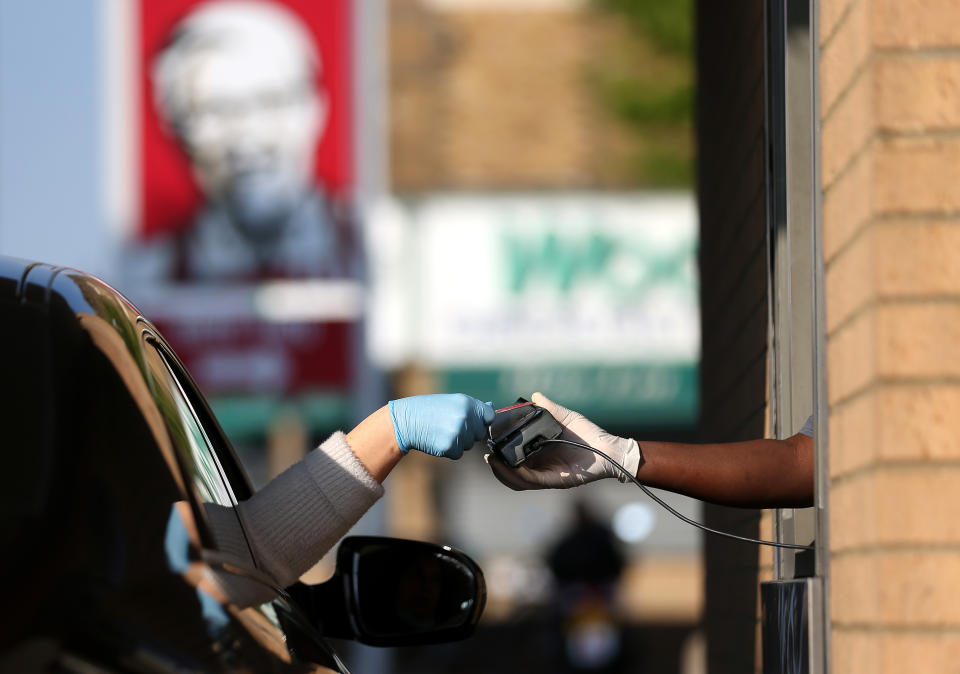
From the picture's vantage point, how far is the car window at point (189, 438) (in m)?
2.13

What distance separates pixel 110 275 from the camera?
56.4 feet

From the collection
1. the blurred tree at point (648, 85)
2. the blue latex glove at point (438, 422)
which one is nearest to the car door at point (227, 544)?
the blue latex glove at point (438, 422)

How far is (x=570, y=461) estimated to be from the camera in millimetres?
3176

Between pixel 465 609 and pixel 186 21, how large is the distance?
1485 centimetres

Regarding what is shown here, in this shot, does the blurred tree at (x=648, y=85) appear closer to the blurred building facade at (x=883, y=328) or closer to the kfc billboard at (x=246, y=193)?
the kfc billboard at (x=246, y=193)

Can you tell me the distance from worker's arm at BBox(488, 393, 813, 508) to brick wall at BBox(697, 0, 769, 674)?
0.70 meters

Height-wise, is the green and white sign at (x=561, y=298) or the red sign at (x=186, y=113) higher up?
the red sign at (x=186, y=113)

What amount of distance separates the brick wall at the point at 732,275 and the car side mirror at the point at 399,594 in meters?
1.13

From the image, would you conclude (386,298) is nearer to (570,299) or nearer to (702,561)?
(570,299)

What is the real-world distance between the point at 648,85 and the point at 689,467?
20.6 m

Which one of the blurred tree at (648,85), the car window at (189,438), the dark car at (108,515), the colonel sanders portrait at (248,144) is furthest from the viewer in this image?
the blurred tree at (648,85)

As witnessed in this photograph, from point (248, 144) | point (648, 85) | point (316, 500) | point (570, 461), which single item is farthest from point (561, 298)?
point (316, 500)

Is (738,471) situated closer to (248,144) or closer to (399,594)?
(399,594)

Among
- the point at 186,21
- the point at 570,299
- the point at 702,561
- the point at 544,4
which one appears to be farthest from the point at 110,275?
the point at 702,561
